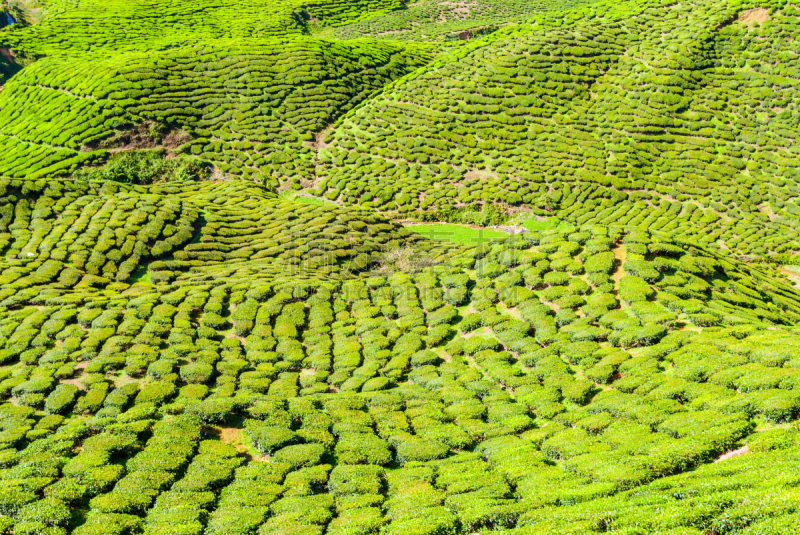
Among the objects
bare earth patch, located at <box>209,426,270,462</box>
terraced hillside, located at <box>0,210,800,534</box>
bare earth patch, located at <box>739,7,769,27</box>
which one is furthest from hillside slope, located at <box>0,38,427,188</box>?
bare earth patch, located at <box>739,7,769,27</box>

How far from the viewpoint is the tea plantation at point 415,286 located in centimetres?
1902

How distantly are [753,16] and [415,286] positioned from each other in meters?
94.4

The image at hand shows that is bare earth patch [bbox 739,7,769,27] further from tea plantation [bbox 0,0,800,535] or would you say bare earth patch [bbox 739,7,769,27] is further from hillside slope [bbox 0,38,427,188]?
hillside slope [bbox 0,38,427,188]

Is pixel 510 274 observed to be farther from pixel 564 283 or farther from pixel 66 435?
pixel 66 435

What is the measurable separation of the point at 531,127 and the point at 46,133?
86.3 meters

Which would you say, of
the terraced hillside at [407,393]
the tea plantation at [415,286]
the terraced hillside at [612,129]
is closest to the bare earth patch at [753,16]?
the terraced hillside at [612,129]

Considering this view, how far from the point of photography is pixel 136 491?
2030 centimetres

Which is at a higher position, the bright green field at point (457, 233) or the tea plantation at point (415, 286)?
the tea plantation at point (415, 286)

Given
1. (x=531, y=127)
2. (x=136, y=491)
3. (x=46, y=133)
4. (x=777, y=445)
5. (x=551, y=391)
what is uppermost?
(x=46, y=133)

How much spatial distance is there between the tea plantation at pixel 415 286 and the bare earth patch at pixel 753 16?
48 cm

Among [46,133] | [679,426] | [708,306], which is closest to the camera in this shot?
[679,426]

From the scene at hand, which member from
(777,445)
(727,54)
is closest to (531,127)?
(727,54)

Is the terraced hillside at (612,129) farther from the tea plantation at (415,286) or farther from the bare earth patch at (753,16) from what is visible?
the tea plantation at (415,286)

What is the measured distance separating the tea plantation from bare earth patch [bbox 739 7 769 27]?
0.48 metres
